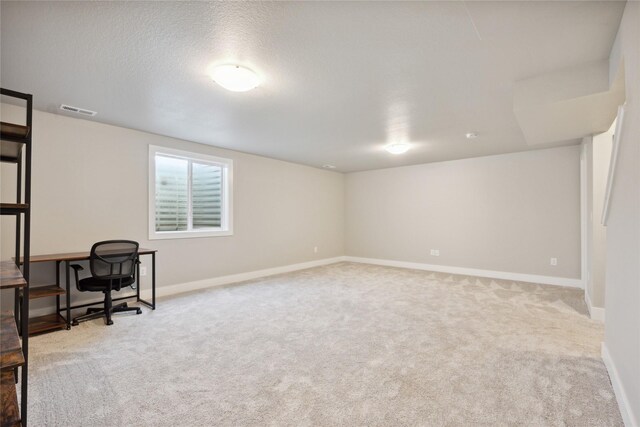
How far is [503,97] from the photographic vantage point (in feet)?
9.82

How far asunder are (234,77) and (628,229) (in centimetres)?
277

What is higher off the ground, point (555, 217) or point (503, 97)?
point (503, 97)

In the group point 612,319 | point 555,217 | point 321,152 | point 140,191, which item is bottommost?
point 612,319

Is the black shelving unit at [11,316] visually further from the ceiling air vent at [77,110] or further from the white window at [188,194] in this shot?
the white window at [188,194]

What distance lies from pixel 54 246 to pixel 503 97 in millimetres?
5108

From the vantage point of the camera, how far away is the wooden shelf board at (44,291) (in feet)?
9.53

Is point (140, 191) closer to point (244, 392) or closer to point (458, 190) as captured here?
point (244, 392)

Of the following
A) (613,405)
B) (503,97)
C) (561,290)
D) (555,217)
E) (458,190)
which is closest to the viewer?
(613,405)

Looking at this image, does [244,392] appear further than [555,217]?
No

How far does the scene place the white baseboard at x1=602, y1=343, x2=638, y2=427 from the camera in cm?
160

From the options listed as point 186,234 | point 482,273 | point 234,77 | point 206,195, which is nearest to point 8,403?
point 234,77

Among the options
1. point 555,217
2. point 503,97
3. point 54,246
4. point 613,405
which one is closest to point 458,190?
point 555,217

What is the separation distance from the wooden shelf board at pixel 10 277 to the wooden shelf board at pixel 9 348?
0.81 feet

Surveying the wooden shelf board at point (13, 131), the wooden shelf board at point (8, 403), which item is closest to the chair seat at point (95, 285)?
the wooden shelf board at point (8, 403)
